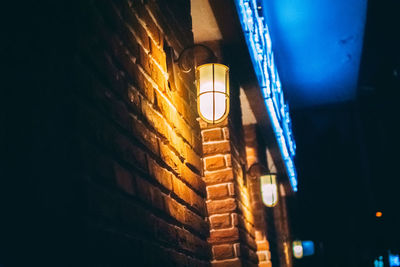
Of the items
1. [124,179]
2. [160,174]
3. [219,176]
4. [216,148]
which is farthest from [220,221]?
[124,179]

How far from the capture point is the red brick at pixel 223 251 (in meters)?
3.18

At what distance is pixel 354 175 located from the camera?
19234 mm

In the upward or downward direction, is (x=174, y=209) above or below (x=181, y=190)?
below

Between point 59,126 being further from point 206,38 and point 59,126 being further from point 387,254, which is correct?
point 387,254

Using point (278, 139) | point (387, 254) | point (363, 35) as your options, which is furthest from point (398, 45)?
point (387, 254)

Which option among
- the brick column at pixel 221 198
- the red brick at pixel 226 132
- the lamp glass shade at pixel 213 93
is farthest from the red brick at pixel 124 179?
the red brick at pixel 226 132

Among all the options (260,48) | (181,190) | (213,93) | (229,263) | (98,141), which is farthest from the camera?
(260,48)

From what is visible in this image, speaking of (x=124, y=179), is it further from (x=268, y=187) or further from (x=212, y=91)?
(x=268, y=187)

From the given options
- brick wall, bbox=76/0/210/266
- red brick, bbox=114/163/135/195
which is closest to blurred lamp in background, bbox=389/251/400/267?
brick wall, bbox=76/0/210/266

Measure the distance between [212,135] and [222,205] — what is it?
547 millimetres

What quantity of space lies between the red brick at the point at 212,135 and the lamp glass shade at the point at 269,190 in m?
1.76

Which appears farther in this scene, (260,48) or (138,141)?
(260,48)

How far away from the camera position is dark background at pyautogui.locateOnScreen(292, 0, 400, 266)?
12523mm

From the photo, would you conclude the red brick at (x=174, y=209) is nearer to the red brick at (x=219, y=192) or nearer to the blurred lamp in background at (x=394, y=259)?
the red brick at (x=219, y=192)
